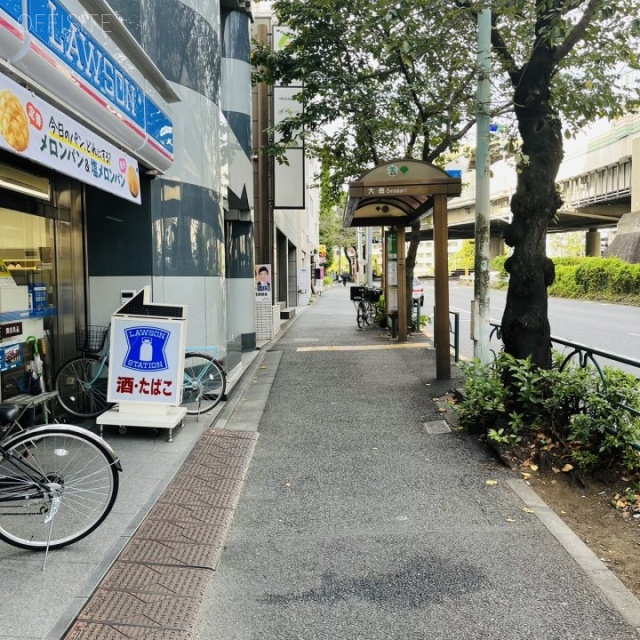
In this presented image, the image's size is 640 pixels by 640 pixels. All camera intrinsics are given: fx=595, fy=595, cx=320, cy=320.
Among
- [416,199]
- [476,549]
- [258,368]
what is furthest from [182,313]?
[416,199]

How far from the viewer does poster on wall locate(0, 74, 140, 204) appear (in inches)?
139

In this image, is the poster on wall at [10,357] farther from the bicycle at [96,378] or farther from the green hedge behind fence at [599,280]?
the green hedge behind fence at [599,280]

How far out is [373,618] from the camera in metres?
3.13

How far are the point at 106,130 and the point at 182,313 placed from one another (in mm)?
2025

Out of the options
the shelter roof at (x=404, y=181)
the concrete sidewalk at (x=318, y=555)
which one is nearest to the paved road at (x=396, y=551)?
the concrete sidewalk at (x=318, y=555)

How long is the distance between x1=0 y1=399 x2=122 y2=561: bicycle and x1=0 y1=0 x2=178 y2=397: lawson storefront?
5.68 ft

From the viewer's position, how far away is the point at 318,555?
12.7 feet

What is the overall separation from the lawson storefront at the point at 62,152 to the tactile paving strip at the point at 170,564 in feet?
7.81

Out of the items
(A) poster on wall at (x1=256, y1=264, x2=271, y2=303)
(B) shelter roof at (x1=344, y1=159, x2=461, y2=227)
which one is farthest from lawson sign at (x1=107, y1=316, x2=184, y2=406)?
(A) poster on wall at (x1=256, y1=264, x2=271, y2=303)

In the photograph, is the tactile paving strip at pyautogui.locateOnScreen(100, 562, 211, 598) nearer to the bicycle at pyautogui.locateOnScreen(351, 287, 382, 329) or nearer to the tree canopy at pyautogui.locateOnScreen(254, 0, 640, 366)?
the tree canopy at pyautogui.locateOnScreen(254, 0, 640, 366)

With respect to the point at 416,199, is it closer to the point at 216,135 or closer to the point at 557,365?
the point at 216,135

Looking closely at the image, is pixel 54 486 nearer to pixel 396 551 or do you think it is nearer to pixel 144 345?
pixel 396 551

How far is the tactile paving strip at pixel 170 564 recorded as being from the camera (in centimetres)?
300

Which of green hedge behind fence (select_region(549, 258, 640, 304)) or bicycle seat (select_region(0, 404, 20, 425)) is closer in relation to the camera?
bicycle seat (select_region(0, 404, 20, 425))
